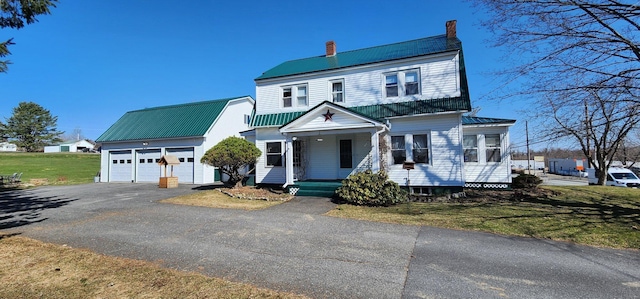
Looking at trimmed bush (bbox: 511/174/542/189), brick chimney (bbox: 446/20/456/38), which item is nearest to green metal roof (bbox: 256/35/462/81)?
brick chimney (bbox: 446/20/456/38)

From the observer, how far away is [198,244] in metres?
6.16

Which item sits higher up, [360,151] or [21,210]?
[360,151]

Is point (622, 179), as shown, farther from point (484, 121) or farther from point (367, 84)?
point (367, 84)

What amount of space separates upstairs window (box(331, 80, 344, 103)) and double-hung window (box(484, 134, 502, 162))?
7.39 metres

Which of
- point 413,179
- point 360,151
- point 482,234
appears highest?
point 360,151

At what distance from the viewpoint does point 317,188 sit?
13391 mm

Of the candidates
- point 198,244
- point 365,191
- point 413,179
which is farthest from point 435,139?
point 198,244

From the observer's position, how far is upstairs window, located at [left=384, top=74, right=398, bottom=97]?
1413cm

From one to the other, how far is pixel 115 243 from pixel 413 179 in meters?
11.2

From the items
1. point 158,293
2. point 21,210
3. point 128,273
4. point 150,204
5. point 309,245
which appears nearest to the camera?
point 158,293

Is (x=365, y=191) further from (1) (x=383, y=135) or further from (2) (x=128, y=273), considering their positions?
(2) (x=128, y=273)

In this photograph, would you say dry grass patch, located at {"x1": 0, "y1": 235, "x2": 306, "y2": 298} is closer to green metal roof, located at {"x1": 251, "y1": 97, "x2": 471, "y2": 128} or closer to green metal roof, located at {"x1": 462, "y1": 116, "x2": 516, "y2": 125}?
green metal roof, located at {"x1": 251, "y1": 97, "x2": 471, "y2": 128}

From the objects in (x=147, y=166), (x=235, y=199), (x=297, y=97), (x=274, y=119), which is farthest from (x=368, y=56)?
(x=147, y=166)

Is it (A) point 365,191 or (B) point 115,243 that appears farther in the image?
(A) point 365,191
